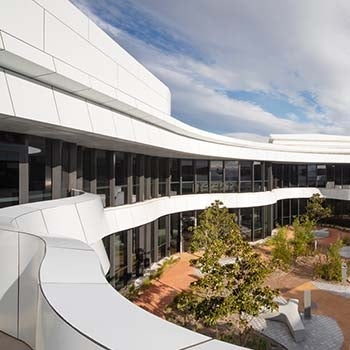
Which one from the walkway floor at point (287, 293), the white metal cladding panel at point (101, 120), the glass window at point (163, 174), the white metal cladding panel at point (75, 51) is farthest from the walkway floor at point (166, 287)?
the white metal cladding panel at point (75, 51)

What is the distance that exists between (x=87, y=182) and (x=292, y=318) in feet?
31.7

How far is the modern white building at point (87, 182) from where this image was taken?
3.04 meters

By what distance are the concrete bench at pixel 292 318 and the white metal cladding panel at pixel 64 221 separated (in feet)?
27.9

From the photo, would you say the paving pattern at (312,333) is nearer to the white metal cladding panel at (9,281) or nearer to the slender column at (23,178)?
the slender column at (23,178)

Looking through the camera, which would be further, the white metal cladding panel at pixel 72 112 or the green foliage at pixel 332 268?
the green foliage at pixel 332 268

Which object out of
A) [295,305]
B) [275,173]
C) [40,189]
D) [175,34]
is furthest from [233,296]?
[275,173]

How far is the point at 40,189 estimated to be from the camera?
36.6 feet

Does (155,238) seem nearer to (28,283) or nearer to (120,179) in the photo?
(120,179)

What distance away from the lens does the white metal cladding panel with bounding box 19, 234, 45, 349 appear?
461 centimetres

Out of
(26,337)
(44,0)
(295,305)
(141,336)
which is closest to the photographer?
(141,336)

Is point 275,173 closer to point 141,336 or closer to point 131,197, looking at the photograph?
point 131,197

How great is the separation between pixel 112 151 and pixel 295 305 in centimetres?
1031

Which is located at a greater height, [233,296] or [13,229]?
[13,229]

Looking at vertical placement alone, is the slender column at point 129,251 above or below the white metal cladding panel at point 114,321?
below
